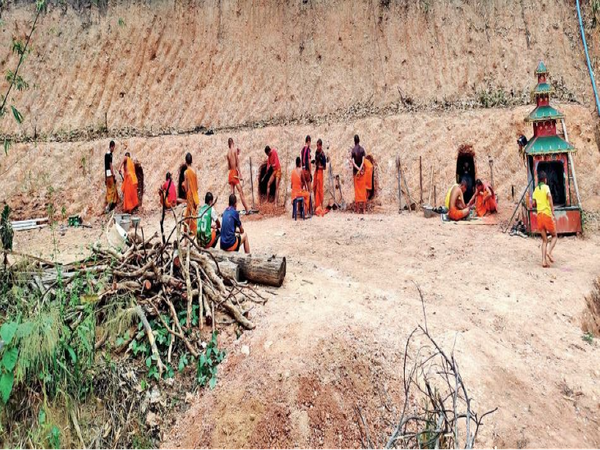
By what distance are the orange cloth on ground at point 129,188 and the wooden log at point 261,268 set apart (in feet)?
26.0

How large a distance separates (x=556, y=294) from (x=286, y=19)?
43.5 ft

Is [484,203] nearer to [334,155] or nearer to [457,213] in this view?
[457,213]

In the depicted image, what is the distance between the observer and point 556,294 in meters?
6.39

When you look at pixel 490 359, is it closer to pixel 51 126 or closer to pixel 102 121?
pixel 102 121

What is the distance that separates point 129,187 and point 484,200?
30.5ft

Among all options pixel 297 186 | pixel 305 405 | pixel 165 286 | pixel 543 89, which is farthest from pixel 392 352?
pixel 543 89

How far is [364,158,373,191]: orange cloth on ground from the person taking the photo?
480 inches

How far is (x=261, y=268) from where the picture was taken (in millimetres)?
5848

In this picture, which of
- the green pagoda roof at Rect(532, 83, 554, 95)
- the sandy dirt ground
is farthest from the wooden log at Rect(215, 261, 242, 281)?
the green pagoda roof at Rect(532, 83, 554, 95)

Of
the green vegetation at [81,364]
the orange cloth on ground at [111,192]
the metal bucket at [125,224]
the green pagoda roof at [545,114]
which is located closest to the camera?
the green vegetation at [81,364]

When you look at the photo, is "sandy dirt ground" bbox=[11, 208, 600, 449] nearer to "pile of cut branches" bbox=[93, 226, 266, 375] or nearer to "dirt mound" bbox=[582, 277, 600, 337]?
"dirt mound" bbox=[582, 277, 600, 337]

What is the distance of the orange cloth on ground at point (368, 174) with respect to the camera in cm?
1219

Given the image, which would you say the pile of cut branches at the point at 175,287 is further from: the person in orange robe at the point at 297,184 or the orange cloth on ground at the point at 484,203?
the orange cloth on ground at the point at 484,203

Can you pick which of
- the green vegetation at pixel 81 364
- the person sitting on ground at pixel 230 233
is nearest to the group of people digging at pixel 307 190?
the person sitting on ground at pixel 230 233
